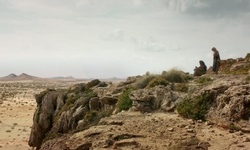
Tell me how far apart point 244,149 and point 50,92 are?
70.1 feet

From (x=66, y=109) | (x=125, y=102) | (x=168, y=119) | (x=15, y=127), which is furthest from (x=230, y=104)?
(x=15, y=127)

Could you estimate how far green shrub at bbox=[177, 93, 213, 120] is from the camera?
13.1 metres

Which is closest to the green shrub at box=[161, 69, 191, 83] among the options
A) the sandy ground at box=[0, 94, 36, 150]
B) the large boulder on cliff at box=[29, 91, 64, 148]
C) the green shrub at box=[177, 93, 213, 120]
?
the green shrub at box=[177, 93, 213, 120]

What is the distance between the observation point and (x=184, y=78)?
70.7 ft

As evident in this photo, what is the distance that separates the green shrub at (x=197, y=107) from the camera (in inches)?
517

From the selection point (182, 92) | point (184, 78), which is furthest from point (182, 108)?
point (184, 78)

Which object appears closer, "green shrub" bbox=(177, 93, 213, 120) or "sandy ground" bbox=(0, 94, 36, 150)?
"green shrub" bbox=(177, 93, 213, 120)

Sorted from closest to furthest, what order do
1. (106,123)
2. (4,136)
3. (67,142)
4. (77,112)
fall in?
(67,142) < (106,123) < (77,112) < (4,136)

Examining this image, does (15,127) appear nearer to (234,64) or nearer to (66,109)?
(66,109)

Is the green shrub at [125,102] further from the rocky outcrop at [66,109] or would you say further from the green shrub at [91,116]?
the green shrub at [91,116]

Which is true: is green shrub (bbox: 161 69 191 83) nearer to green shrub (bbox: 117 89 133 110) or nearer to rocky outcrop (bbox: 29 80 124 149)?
rocky outcrop (bbox: 29 80 124 149)

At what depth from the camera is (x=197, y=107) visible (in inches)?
528

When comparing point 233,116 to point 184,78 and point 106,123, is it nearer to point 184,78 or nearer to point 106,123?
point 106,123

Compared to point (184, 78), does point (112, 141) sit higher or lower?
lower
